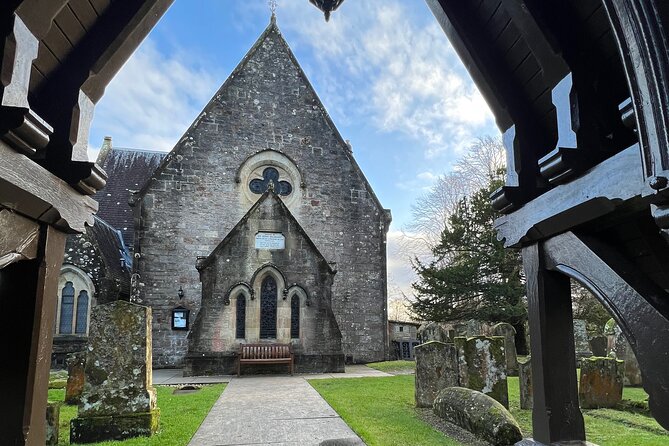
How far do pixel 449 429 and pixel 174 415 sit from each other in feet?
13.7

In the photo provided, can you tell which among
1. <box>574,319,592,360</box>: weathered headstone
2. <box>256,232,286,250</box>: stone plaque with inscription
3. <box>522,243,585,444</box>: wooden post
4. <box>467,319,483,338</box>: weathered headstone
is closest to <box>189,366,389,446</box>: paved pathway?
<box>522,243,585,444</box>: wooden post

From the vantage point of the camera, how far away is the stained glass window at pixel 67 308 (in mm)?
17297

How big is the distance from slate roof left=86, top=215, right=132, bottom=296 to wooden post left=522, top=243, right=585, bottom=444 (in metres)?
17.1

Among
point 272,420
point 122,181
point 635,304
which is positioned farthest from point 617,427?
point 122,181

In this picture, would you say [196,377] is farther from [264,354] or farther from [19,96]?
[19,96]

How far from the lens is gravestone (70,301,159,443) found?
6.03 metres

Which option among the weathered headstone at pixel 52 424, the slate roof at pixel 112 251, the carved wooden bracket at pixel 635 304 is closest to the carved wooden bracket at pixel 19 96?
the carved wooden bracket at pixel 635 304

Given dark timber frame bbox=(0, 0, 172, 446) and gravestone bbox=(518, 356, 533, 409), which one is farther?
gravestone bbox=(518, 356, 533, 409)

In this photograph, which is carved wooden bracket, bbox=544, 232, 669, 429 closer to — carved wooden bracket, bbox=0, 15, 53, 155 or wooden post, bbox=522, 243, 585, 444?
wooden post, bbox=522, 243, 585, 444

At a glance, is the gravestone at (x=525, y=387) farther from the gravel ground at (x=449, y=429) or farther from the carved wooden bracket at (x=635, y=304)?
the carved wooden bracket at (x=635, y=304)

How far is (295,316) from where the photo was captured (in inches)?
558

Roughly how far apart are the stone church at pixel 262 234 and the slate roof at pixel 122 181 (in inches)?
8.0

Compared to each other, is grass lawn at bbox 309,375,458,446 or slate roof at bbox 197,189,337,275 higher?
slate roof at bbox 197,189,337,275

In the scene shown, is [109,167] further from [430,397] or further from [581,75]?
[581,75]
